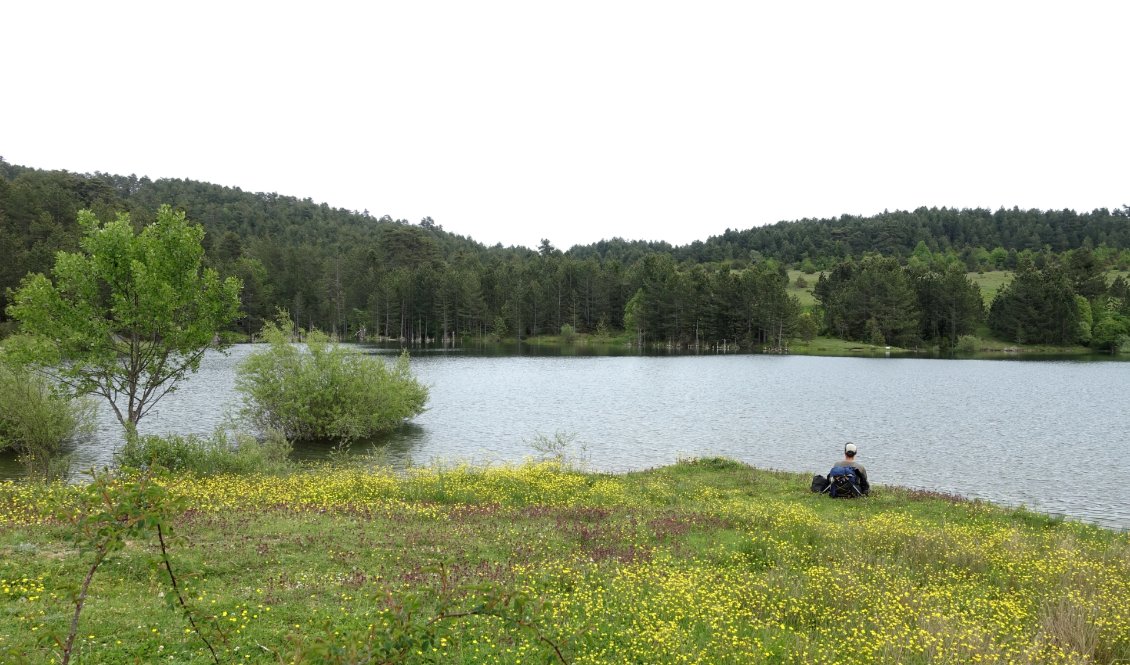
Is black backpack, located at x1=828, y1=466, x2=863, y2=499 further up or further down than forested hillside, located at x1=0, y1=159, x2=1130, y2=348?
further down

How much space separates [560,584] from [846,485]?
14.6 metres

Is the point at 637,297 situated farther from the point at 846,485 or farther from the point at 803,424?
the point at 846,485

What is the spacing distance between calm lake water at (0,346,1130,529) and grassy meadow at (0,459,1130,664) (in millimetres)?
12503

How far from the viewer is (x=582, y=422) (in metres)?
44.3

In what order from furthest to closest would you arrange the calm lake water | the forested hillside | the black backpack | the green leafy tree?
the forested hillside < the calm lake water < the green leafy tree < the black backpack

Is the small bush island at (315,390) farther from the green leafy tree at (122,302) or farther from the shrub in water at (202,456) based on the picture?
the green leafy tree at (122,302)

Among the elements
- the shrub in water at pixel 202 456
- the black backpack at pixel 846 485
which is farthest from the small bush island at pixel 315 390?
the black backpack at pixel 846 485

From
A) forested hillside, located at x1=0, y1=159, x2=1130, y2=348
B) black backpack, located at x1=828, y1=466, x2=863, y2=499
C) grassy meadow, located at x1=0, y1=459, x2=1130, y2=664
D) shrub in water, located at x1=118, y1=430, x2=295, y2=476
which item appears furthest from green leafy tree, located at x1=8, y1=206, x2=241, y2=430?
forested hillside, located at x1=0, y1=159, x2=1130, y2=348

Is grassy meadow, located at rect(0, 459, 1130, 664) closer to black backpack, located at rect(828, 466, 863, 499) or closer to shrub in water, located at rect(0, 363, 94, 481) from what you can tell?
black backpack, located at rect(828, 466, 863, 499)

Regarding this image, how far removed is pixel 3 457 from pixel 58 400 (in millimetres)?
4073

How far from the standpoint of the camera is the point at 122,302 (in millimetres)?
24641

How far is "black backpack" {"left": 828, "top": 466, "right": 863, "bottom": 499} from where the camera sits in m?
21.5

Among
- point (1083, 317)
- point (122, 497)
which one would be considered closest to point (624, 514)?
point (122, 497)

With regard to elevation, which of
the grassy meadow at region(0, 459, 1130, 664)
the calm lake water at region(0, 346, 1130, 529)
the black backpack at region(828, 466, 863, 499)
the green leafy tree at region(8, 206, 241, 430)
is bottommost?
the calm lake water at region(0, 346, 1130, 529)
